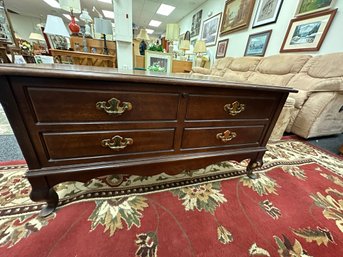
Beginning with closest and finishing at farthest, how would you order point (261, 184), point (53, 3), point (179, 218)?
1. point (179, 218)
2. point (261, 184)
3. point (53, 3)

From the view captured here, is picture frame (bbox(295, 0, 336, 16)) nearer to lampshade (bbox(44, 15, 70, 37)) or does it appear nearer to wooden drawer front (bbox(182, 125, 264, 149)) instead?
wooden drawer front (bbox(182, 125, 264, 149))

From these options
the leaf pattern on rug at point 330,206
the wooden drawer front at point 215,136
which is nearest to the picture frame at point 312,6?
the wooden drawer front at point 215,136

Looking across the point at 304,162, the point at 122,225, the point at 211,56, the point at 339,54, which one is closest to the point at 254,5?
the point at 211,56

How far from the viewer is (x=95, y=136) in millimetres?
615

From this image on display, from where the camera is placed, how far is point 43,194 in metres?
0.65

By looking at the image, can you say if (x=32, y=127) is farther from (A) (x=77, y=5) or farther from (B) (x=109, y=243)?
(A) (x=77, y=5)

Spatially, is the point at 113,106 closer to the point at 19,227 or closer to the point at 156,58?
the point at 19,227

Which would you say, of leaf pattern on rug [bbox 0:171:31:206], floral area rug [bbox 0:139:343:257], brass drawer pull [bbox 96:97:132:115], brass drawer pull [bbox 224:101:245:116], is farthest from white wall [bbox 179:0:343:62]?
leaf pattern on rug [bbox 0:171:31:206]

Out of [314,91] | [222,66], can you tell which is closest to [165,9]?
[222,66]

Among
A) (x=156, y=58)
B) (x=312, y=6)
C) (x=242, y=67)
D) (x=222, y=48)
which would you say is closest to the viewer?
(x=312, y=6)

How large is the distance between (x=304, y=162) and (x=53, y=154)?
187cm

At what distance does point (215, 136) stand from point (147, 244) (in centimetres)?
62

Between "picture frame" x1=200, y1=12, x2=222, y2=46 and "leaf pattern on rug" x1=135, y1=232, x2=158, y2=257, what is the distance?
4.61m

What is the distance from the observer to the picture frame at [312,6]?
1.76m
